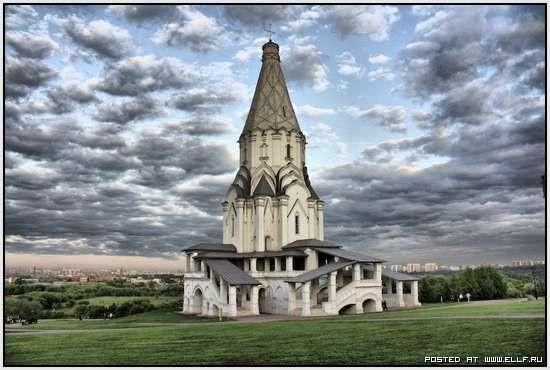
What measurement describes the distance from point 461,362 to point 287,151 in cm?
2720

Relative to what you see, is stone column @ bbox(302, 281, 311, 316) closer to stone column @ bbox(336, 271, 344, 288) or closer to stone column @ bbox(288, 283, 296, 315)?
stone column @ bbox(288, 283, 296, 315)

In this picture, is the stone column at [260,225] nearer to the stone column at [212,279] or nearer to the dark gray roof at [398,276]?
the stone column at [212,279]

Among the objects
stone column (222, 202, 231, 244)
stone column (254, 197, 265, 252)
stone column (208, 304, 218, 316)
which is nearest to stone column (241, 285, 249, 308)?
stone column (208, 304, 218, 316)

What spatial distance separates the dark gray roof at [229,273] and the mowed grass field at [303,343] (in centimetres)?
879

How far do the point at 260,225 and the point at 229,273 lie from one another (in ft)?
19.5

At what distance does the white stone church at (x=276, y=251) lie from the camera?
33062mm

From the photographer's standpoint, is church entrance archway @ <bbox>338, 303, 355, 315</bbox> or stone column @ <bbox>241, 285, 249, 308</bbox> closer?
church entrance archway @ <bbox>338, 303, 355, 315</bbox>

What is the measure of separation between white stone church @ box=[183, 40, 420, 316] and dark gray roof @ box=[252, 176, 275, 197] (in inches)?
3.1

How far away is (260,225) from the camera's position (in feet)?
127

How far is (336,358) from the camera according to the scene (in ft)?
54.9

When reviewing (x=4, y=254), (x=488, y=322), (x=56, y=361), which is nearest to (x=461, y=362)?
(x=488, y=322)

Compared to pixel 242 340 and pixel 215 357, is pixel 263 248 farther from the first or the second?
pixel 215 357

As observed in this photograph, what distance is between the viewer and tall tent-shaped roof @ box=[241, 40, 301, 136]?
41.6 meters

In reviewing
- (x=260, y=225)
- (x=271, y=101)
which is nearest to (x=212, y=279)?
(x=260, y=225)
